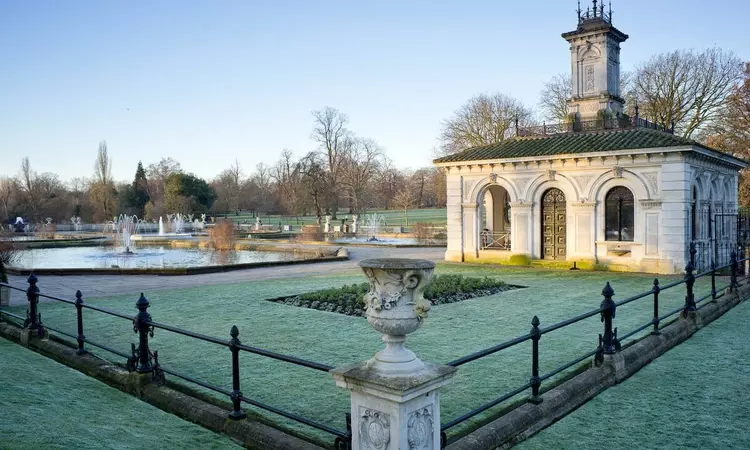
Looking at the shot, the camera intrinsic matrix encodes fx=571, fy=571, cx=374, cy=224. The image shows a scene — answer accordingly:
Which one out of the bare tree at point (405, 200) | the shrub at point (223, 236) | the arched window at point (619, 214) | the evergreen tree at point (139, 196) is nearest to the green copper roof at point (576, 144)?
the arched window at point (619, 214)

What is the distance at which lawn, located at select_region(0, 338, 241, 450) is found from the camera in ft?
17.5

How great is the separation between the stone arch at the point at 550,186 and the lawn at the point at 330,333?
478 cm

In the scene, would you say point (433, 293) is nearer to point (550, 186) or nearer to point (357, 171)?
point (550, 186)

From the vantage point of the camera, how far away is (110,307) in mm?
13148

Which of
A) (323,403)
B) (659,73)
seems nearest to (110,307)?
(323,403)

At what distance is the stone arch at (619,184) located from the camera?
762 inches

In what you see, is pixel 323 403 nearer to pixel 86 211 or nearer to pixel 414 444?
pixel 414 444

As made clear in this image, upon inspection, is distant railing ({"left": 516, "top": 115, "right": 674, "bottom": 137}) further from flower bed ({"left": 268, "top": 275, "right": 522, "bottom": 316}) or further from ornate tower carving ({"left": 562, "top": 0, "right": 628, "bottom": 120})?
flower bed ({"left": 268, "top": 275, "right": 522, "bottom": 316})

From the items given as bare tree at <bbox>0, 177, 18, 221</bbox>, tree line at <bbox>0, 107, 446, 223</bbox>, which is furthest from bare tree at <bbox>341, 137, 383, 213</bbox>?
bare tree at <bbox>0, 177, 18, 221</bbox>

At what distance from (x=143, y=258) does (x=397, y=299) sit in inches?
1047

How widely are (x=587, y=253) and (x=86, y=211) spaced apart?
62.9m

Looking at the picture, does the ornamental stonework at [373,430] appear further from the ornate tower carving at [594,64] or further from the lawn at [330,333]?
the ornate tower carving at [594,64]

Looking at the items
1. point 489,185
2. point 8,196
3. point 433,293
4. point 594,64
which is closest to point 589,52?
point 594,64

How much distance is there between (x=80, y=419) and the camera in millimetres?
5926
